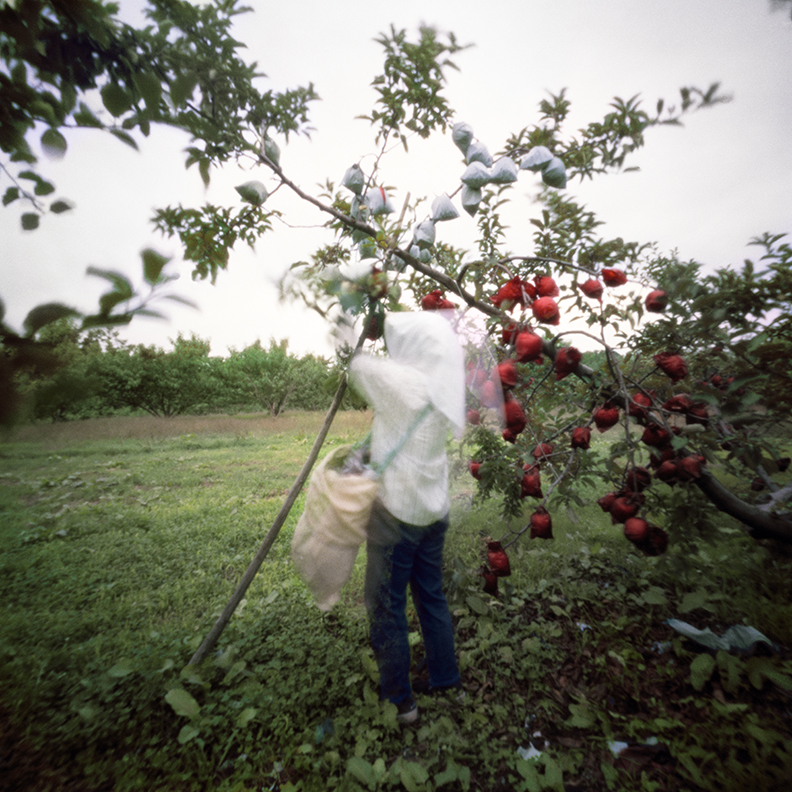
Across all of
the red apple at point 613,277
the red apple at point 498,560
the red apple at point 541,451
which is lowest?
the red apple at point 498,560

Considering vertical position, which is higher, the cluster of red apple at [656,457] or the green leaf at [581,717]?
the cluster of red apple at [656,457]

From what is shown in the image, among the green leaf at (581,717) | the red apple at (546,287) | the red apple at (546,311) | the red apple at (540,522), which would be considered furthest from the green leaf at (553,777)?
the red apple at (546,287)

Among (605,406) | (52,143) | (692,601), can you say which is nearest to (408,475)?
(605,406)

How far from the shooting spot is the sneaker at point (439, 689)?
1.85m

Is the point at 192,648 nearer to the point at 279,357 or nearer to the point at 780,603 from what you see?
the point at 780,603

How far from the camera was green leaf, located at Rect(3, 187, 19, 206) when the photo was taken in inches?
27.0

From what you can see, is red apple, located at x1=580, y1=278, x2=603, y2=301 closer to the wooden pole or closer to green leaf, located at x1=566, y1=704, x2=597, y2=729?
the wooden pole

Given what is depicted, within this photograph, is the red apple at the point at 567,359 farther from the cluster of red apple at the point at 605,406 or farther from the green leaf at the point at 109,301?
the green leaf at the point at 109,301

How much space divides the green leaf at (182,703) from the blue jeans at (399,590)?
0.79 metres

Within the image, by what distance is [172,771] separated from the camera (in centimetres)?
140

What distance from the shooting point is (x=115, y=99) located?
2.42ft

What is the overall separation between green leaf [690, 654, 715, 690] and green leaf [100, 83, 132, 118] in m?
2.84

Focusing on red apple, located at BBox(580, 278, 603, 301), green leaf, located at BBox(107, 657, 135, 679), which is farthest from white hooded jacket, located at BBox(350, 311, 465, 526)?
green leaf, located at BBox(107, 657, 135, 679)

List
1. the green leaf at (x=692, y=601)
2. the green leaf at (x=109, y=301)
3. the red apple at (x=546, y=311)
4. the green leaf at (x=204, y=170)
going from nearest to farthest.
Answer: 1. the green leaf at (x=109, y=301)
2. the green leaf at (x=204, y=170)
3. the red apple at (x=546, y=311)
4. the green leaf at (x=692, y=601)
